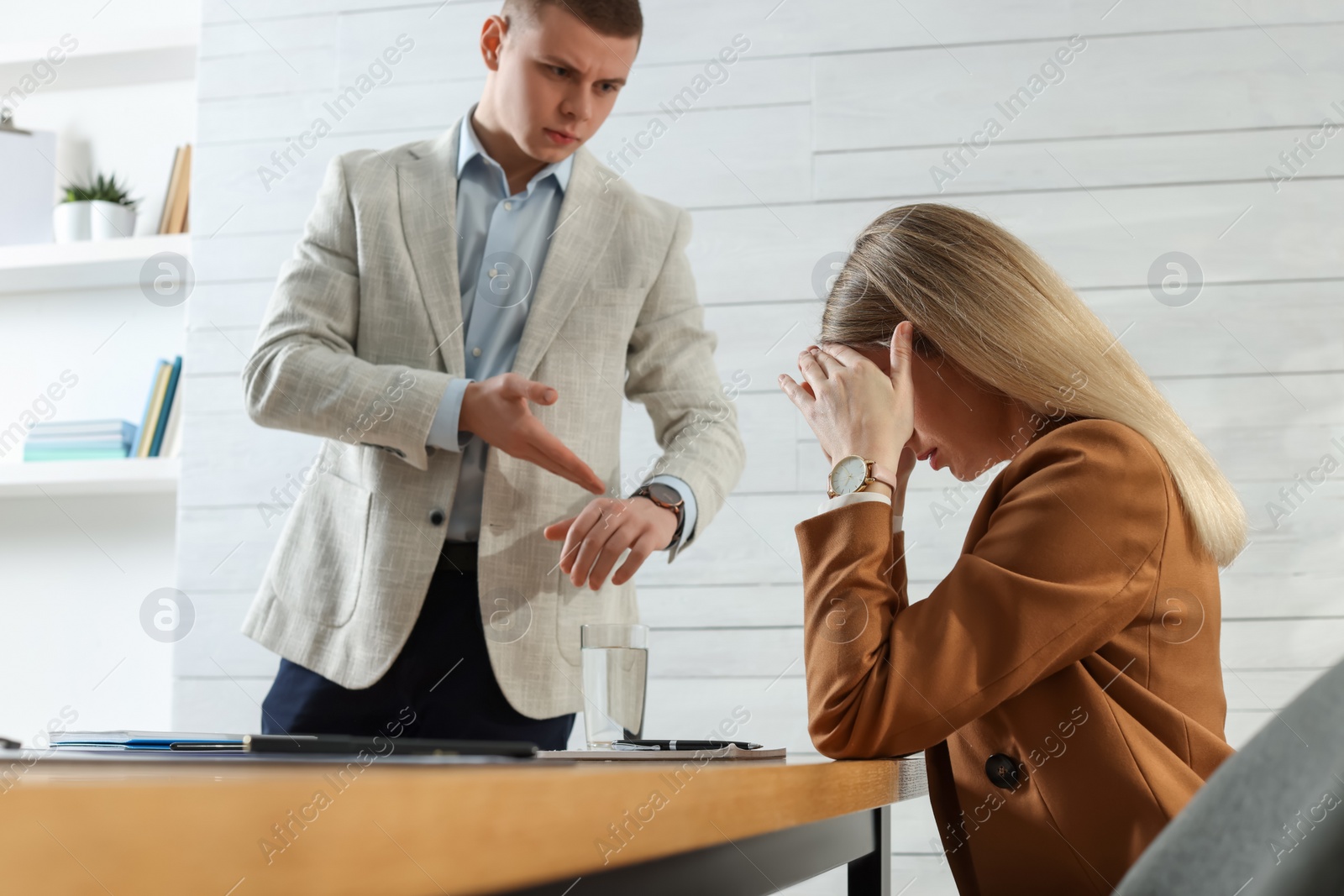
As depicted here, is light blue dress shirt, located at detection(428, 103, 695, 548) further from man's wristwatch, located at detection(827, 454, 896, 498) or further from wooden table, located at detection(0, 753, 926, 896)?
wooden table, located at detection(0, 753, 926, 896)

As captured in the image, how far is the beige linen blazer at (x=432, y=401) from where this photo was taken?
4.58 feet

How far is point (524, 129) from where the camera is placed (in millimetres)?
1561

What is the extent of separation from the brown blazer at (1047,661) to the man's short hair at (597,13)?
900 millimetres

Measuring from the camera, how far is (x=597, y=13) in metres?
1.56

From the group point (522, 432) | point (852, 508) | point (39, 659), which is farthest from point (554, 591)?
point (39, 659)

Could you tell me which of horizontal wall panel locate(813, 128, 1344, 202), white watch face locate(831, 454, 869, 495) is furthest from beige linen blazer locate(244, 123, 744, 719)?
horizontal wall panel locate(813, 128, 1344, 202)

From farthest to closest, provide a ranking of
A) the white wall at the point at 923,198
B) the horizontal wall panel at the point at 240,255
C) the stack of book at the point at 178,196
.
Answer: the stack of book at the point at 178,196, the horizontal wall panel at the point at 240,255, the white wall at the point at 923,198

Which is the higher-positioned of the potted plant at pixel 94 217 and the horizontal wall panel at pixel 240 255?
the potted plant at pixel 94 217

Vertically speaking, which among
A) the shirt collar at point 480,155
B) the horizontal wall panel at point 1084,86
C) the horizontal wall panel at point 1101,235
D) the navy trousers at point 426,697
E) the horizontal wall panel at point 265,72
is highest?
the horizontal wall panel at point 265,72

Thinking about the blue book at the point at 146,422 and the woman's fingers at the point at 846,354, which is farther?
the blue book at the point at 146,422

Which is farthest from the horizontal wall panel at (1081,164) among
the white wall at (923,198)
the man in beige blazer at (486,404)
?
the man in beige blazer at (486,404)

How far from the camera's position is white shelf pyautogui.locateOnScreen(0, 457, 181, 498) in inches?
110

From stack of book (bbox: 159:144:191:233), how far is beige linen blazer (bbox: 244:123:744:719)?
1.50m

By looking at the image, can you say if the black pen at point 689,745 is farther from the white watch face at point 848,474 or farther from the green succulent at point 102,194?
the green succulent at point 102,194
